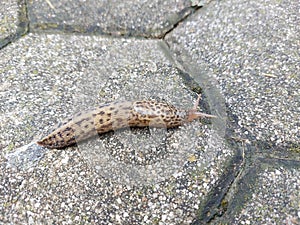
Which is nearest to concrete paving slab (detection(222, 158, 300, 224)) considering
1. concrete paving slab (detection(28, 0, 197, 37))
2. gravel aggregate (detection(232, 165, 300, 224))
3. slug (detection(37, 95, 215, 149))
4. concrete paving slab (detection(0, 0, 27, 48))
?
gravel aggregate (detection(232, 165, 300, 224))

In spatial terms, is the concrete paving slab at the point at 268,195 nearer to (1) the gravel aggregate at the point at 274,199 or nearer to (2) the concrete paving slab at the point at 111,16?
(1) the gravel aggregate at the point at 274,199

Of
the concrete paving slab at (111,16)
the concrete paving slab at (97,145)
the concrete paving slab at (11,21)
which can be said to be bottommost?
the concrete paving slab at (97,145)

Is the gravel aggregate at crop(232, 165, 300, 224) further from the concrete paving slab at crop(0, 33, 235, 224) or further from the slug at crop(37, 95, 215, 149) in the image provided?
the slug at crop(37, 95, 215, 149)

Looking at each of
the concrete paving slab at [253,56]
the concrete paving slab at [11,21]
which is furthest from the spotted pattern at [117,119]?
the concrete paving slab at [11,21]

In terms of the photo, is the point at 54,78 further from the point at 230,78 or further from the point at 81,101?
the point at 230,78

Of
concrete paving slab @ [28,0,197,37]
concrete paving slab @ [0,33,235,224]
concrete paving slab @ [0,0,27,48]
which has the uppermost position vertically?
concrete paving slab @ [28,0,197,37]

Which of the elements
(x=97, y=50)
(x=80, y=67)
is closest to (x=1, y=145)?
(x=80, y=67)
